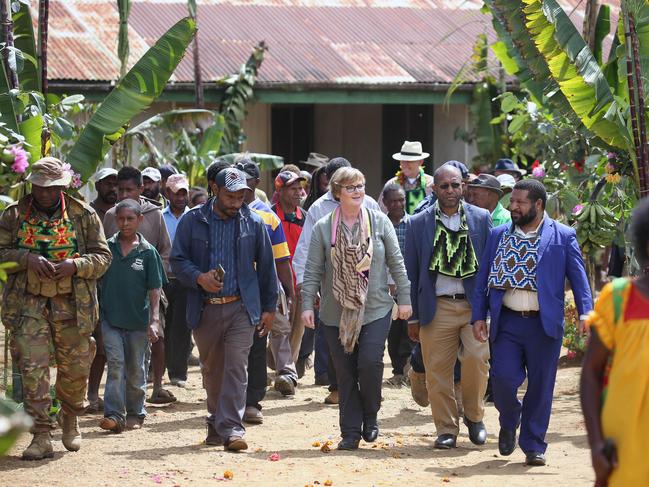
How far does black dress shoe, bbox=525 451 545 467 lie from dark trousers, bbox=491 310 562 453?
0.09ft

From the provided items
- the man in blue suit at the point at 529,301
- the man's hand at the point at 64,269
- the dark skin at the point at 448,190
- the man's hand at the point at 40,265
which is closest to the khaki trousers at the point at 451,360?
the dark skin at the point at 448,190

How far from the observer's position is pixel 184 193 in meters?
12.1

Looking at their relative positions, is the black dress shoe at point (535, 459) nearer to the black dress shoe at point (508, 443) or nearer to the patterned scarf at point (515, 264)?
the black dress shoe at point (508, 443)

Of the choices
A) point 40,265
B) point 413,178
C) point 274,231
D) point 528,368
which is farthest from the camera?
point 413,178

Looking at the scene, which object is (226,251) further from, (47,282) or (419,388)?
(419,388)

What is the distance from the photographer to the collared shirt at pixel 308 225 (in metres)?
10.5

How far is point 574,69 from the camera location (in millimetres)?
10469

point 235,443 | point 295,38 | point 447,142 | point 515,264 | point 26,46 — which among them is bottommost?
point 235,443

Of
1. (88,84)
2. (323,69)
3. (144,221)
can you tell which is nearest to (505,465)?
(144,221)

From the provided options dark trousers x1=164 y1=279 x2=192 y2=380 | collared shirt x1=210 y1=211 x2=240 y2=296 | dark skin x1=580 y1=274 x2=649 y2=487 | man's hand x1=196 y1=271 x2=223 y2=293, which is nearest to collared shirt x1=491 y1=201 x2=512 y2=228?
collared shirt x1=210 y1=211 x2=240 y2=296

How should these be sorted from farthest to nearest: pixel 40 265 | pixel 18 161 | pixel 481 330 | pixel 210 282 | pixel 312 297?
pixel 312 297, pixel 210 282, pixel 481 330, pixel 40 265, pixel 18 161

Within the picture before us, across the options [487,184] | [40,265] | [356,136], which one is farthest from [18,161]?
[356,136]

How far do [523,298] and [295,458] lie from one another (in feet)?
6.54

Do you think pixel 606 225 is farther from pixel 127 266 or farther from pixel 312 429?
pixel 127 266
